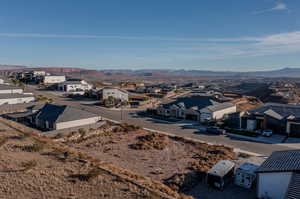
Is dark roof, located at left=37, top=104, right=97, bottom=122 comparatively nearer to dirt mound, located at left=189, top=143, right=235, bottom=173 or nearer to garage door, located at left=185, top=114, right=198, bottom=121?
garage door, located at left=185, top=114, right=198, bottom=121

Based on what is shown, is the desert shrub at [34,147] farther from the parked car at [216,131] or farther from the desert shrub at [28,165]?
the parked car at [216,131]

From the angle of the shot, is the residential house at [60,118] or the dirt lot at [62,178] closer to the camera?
the dirt lot at [62,178]

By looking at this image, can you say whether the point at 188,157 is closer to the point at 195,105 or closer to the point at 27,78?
the point at 195,105

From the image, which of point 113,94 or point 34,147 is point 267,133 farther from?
point 113,94

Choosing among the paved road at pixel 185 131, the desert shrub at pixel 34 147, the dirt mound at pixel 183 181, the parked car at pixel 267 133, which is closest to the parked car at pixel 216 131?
the paved road at pixel 185 131

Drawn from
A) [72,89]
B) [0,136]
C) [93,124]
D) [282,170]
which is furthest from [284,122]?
[72,89]

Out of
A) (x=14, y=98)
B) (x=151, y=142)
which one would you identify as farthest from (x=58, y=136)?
(x=14, y=98)

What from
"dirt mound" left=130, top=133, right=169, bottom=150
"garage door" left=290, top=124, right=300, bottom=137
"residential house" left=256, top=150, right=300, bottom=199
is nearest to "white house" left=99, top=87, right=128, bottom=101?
"dirt mound" left=130, top=133, right=169, bottom=150
